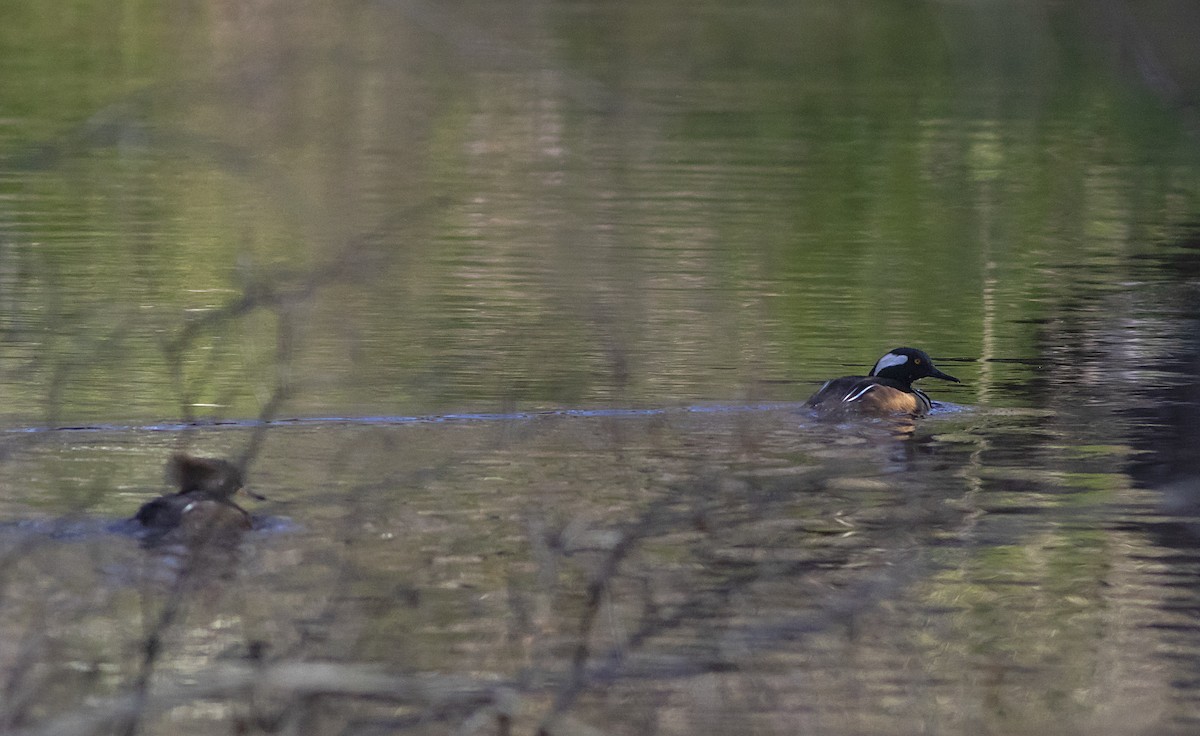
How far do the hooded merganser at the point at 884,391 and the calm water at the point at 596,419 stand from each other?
0.20 m

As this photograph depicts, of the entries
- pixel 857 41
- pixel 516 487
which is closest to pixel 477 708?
pixel 516 487

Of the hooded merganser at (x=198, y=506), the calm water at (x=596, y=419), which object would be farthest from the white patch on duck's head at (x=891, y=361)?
the hooded merganser at (x=198, y=506)

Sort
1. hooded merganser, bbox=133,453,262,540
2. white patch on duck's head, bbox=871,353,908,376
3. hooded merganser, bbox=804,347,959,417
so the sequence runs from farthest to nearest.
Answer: white patch on duck's head, bbox=871,353,908,376 < hooded merganser, bbox=804,347,959,417 < hooded merganser, bbox=133,453,262,540

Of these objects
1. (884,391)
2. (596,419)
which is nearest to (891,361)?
(884,391)

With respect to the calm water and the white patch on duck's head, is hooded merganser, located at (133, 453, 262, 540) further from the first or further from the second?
the white patch on duck's head

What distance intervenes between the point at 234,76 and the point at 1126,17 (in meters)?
2.19

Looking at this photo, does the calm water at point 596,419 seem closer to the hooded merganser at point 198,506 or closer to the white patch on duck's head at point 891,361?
the hooded merganser at point 198,506

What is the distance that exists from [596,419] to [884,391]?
6.13 ft

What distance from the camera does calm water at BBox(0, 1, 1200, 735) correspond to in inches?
239

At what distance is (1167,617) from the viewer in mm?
8375

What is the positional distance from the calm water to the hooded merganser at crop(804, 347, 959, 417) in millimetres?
202

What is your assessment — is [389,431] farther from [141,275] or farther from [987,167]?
[987,167]

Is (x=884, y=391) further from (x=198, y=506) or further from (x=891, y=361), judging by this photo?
(x=198, y=506)

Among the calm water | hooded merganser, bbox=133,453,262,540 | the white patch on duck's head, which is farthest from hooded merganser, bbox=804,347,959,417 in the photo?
hooded merganser, bbox=133,453,262,540
